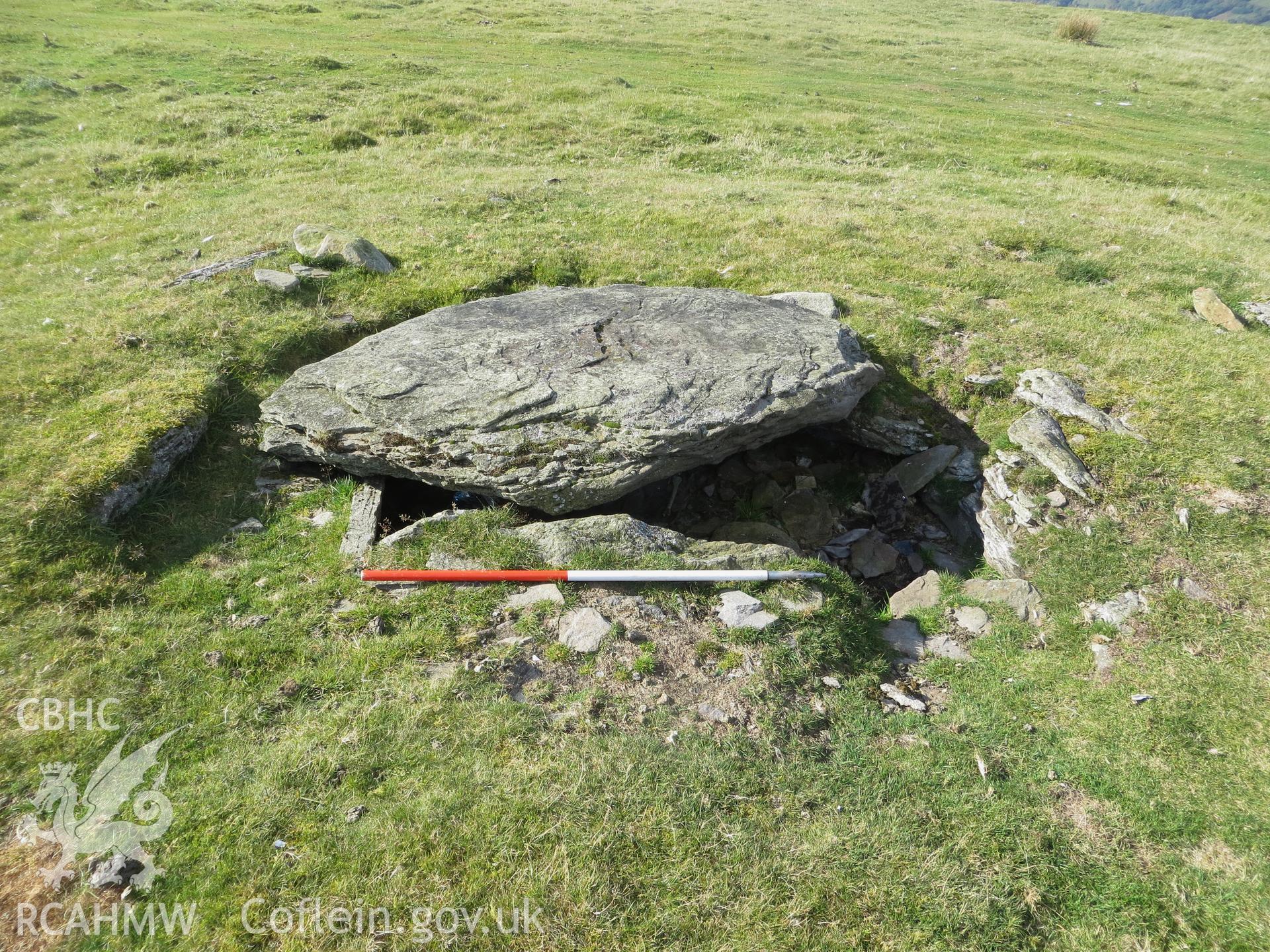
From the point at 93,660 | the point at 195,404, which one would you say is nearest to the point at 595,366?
the point at 195,404

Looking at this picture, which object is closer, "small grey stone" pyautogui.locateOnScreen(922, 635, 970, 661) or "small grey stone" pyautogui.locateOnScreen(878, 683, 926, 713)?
"small grey stone" pyautogui.locateOnScreen(878, 683, 926, 713)

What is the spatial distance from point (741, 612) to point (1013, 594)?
4057 mm

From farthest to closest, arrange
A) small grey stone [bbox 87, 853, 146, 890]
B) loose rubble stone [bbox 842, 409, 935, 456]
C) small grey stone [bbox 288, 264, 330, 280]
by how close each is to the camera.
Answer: small grey stone [bbox 288, 264, 330, 280], loose rubble stone [bbox 842, 409, 935, 456], small grey stone [bbox 87, 853, 146, 890]

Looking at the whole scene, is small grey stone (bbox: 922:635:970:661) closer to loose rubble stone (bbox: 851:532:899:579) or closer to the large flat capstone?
loose rubble stone (bbox: 851:532:899:579)

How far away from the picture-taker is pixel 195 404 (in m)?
10.8

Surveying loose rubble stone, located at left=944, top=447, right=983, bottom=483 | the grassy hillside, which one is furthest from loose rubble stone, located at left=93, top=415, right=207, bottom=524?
loose rubble stone, located at left=944, top=447, right=983, bottom=483

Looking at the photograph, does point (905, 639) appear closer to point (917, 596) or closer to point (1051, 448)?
point (917, 596)

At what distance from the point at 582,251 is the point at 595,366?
8081 millimetres

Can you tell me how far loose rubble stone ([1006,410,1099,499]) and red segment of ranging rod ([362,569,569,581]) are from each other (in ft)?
26.1

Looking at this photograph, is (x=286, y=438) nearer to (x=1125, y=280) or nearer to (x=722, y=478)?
(x=722, y=478)

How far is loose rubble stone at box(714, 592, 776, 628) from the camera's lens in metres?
8.28

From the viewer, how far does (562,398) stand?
9.72 m

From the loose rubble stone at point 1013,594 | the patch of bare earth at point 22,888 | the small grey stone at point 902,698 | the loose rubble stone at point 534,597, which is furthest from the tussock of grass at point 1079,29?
the patch of bare earth at point 22,888

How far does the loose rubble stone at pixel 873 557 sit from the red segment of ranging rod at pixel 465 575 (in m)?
5.14
